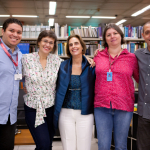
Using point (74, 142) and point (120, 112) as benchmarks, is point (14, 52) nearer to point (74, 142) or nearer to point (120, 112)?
point (74, 142)

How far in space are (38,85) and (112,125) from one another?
92cm

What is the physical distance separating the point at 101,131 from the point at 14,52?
128 cm

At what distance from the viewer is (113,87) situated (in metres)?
1.57

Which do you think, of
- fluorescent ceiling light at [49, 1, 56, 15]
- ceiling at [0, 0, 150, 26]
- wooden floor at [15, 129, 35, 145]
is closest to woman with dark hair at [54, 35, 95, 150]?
wooden floor at [15, 129, 35, 145]

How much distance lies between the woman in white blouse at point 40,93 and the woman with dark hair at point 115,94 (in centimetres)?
53

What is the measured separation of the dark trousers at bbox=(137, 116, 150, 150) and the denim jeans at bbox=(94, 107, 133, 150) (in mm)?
136

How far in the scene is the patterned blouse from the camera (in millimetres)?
1632

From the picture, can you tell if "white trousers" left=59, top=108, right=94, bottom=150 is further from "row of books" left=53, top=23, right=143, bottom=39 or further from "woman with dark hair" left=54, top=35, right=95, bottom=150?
"row of books" left=53, top=23, right=143, bottom=39

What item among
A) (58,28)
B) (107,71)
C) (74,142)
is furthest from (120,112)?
(58,28)

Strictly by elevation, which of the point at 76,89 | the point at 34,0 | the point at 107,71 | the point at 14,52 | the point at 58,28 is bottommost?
the point at 76,89

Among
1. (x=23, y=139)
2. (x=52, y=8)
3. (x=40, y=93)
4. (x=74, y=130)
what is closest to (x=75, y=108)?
(x=74, y=130)

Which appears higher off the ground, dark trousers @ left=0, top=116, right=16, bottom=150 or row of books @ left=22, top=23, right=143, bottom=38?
row of books @ left=22, top=23, right=143, bottom=38

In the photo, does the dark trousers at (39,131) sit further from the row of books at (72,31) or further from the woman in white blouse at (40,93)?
the row of books at (72,31)

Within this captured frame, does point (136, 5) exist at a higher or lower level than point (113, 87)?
higher
